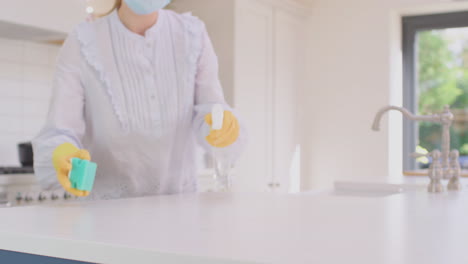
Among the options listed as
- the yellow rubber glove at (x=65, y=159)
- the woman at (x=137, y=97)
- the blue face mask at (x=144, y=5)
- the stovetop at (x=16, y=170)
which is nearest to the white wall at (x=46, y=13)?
the stovetop at (x=16, y=170)

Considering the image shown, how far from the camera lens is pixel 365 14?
5043mm

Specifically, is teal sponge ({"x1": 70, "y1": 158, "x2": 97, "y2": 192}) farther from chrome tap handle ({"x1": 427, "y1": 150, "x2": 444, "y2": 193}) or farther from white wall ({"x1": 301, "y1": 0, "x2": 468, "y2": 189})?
white wall ({"x1": 301, "y1": 0, "x2": 468, "y2": 189})

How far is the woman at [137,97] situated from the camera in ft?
6.24

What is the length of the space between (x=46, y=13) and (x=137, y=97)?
1.60 meters

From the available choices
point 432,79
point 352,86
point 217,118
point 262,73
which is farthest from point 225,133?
point 432,79

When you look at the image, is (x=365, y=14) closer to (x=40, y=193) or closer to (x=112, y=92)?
(x=40, y=193)

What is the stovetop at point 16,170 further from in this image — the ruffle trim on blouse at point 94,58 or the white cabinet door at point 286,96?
the white cabinet door at point 286,96

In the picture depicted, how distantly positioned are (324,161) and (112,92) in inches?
139

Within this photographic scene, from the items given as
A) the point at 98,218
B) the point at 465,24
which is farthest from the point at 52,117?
the point at 465,24

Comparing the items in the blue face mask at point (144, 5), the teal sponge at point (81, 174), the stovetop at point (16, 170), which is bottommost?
the stovetop at point (16, 170)

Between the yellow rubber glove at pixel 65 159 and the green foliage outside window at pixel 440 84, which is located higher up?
the green foliage outside window at pixel 440 84

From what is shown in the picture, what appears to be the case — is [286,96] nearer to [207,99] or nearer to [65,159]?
[207,99]

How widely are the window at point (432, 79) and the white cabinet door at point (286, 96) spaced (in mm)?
896

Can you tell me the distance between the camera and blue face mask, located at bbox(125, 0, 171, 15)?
187cm
